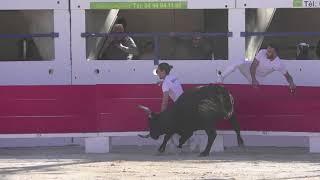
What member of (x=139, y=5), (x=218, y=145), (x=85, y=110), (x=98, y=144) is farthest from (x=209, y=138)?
(x=139, y=5)

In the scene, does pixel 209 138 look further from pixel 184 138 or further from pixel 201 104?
pixel 201 104

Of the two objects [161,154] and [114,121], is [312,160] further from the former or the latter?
[114,121]

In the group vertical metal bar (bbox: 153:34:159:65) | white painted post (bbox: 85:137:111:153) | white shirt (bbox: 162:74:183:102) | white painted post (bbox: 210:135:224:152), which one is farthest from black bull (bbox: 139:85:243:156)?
vertical metal bar (bbox: 153:34:159:65)

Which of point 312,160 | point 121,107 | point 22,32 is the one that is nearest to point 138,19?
point 22,32

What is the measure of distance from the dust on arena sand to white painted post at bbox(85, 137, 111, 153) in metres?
0.17

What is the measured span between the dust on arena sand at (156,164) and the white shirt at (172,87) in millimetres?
921

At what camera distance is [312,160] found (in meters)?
10.7

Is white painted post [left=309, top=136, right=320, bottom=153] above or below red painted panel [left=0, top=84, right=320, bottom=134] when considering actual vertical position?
below

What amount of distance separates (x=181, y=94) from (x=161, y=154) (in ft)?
3.23

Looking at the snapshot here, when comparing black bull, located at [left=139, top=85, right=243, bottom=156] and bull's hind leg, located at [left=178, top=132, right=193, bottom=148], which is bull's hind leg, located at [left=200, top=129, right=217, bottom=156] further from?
bull's hind leg, located at [left=178, top=132, right=193, bottom=148]

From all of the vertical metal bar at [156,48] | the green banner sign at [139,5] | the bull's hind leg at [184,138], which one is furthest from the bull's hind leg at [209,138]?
the green banner sign at [139,5]

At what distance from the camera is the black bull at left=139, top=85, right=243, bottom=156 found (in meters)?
11.0

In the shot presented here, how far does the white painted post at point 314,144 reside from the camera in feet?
37.3

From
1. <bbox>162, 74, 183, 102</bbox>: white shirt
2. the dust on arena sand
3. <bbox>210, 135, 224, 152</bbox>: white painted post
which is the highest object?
<bbox>162, 74, 183, 102</bbox>: white shirt
